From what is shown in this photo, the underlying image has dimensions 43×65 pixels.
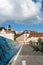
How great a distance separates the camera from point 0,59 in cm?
449

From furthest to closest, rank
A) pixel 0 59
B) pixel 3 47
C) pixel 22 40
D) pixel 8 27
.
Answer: pixel 22 40 < pixel 8 27 < pixel 3 47 < pixel 0 59

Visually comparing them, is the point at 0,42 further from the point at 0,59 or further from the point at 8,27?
the point at 8,27

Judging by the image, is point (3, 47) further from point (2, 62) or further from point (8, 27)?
point (8, 27)

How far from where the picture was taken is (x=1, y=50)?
15.2 feet

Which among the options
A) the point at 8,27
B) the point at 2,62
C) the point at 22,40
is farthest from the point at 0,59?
the point at 22,40

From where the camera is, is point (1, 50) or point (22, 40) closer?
point (1, 50)

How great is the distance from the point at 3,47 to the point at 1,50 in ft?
0.58

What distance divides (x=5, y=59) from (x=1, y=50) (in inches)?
10.8

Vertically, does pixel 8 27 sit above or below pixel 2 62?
above

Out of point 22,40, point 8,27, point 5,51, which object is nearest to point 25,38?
point 22,40

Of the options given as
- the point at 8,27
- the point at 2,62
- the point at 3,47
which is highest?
the point at 8,27

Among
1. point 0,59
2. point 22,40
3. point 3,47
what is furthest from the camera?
point 22,40

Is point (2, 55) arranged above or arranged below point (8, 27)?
below

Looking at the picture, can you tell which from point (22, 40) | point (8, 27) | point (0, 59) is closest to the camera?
point (0, 59)
